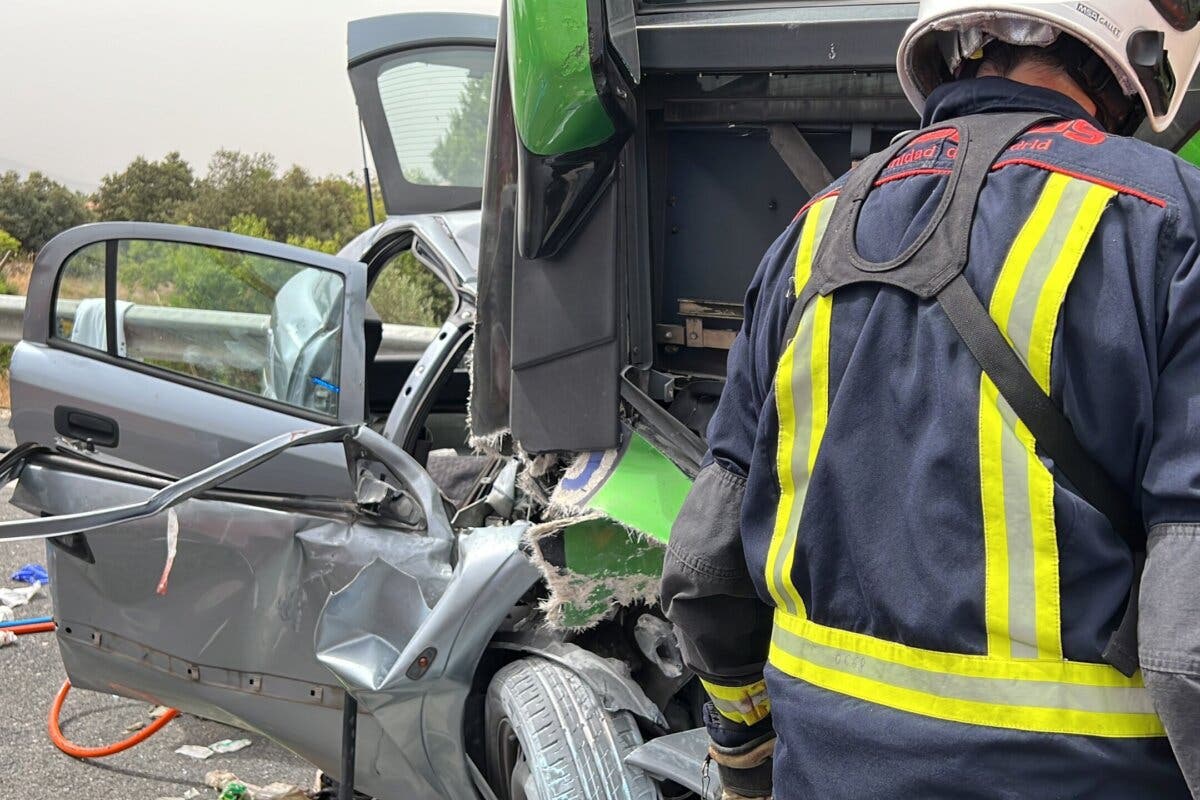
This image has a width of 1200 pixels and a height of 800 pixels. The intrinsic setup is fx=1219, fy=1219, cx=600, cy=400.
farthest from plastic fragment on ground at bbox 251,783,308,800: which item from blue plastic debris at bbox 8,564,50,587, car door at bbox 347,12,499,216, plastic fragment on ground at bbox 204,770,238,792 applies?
blue plastic debris at bbox 8,564,50,587

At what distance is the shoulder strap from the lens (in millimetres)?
1235

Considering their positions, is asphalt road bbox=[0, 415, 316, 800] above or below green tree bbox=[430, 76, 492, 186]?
below

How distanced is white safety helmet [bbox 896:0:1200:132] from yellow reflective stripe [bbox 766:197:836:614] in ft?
0.83

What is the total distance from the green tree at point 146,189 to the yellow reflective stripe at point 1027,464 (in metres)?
22.9

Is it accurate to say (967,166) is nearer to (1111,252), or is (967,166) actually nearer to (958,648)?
(1111,252)

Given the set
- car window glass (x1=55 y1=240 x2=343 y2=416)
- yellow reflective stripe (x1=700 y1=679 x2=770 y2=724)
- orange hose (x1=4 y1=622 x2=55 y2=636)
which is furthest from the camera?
orange hose (x1=4 y1=622 x2=55 y2=636)

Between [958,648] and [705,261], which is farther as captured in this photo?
[705,261]

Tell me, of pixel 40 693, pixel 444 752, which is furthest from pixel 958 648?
pixel 40 693

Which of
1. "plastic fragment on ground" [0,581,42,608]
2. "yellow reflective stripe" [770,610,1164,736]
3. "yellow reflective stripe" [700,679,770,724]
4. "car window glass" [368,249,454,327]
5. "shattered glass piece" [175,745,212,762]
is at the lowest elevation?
"shattered glass piece" [175,745,212,762]

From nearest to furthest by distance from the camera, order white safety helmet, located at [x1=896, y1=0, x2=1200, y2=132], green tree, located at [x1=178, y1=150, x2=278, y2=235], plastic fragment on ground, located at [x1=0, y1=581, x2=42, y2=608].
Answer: white safety helmet, located at [x1=896, y1=0, x2=1200, y2=132] < plastic fragment on ground, located at [x1=0, y1=581, x2=42, y2=608] < green tree, located at [x1=178, y1=150, x2=278, y2=235]

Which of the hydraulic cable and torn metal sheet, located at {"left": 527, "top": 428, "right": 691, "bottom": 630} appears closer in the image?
torn metal sheet, located at {"left": 527, "top": 428, "right": 691, "bottom": 630}

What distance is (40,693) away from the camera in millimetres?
4488

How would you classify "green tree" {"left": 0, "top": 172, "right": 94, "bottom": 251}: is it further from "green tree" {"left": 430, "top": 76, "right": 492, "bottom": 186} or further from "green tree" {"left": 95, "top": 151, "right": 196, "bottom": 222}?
"green tree" {"left": 430, "top": 76, "right": 492, "bottom": 186}

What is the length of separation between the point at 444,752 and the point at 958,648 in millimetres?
1782
